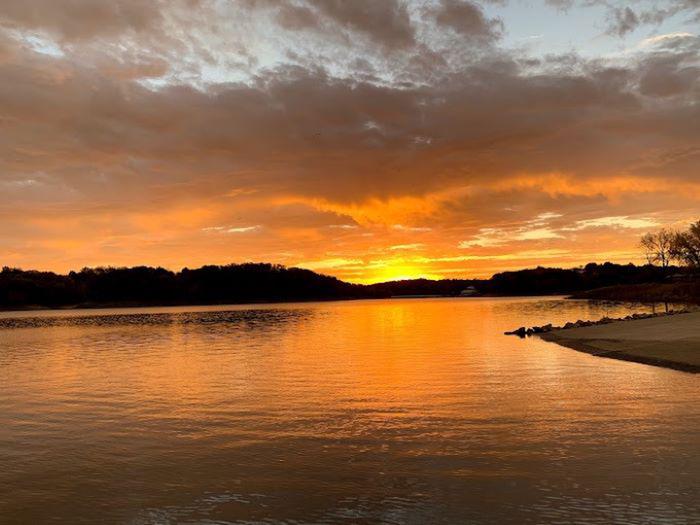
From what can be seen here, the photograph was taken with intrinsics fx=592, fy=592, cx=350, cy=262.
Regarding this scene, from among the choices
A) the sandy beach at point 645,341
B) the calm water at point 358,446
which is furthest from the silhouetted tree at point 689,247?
the calm water at point 358,446

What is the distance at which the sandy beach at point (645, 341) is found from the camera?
29.3 meters

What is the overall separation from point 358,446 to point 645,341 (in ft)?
90.7

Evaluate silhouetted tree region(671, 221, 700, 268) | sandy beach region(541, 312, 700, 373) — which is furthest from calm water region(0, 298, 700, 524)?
silhouetted tree region(671, 221, 700, 268)

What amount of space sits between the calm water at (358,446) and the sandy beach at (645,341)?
2.20 meters

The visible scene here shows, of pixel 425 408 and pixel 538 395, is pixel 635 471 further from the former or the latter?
pixel 538 395

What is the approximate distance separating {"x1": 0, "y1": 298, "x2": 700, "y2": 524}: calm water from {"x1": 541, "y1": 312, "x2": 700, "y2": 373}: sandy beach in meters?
2.20

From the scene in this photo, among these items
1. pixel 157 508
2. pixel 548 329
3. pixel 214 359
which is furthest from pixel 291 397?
pixel 548 329

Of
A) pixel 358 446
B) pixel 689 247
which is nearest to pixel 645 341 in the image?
pixel 358 446

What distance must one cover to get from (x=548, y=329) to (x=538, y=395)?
3498 centimetres

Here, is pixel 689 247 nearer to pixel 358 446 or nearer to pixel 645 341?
pixel 645 341

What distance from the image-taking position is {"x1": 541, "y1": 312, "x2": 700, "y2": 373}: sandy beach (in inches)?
1152

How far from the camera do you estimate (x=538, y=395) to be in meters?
22.3

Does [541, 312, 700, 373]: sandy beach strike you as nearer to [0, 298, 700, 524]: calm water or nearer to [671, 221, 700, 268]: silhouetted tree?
[0, 298, 700, 524]: calm water

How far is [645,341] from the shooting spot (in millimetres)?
36281
